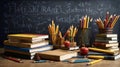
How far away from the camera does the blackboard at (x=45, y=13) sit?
68.8 inches

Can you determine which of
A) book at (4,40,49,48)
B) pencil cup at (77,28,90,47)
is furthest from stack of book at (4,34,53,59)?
pencil cup at (77,28,90,47)

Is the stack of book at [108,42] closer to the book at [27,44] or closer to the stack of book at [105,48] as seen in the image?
the stack of book at [105,48]

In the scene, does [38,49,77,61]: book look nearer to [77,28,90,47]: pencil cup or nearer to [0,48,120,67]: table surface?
[0,48,120,67]: table surface

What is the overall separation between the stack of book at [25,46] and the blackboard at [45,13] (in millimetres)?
318

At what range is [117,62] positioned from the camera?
124 cm

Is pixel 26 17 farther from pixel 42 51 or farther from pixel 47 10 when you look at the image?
pixel 42 51

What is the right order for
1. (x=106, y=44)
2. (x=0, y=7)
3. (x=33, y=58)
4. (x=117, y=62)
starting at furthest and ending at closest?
(x=0, y=7) < (x=106, y=44) < (x=33, y=58) < (x=117, y=62)

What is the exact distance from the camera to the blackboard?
5.73 feet

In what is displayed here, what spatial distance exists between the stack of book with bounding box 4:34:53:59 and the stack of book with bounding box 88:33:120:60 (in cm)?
32

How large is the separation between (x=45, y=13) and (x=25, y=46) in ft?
1.66

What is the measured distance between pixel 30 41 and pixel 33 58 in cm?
11

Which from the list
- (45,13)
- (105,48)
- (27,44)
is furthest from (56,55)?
(45,13)

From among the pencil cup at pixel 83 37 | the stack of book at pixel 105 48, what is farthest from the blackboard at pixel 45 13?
the stack of book at pixel 105 48

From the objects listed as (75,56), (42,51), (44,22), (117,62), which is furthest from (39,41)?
(117,62)
